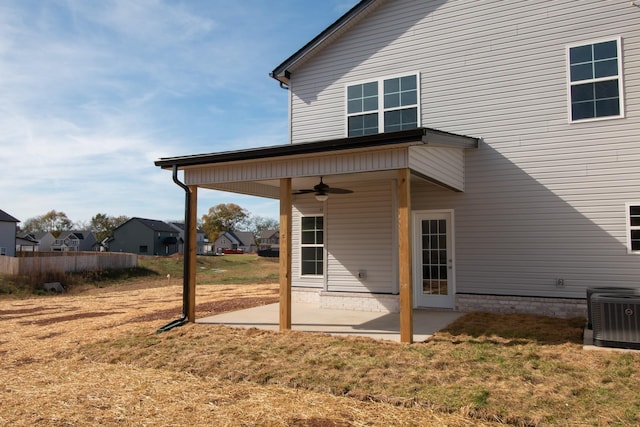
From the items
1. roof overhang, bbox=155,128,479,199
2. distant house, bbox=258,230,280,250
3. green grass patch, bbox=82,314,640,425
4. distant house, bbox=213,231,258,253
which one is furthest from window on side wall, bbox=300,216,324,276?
distant house, bbox=258,230,280,250

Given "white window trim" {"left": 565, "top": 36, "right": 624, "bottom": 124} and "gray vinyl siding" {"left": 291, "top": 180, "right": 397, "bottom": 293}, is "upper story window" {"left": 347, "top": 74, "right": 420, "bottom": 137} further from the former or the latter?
"white window trim" {"left": 565, "top": 36, "right": 624, "bottom": 124}

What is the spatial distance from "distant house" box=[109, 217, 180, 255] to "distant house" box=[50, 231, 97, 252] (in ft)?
51.9

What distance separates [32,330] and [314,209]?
644cm

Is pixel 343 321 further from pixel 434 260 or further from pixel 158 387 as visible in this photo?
pixel 158 387

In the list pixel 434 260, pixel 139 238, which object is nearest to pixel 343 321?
pixel 434 260

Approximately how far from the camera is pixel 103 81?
39.6 feet

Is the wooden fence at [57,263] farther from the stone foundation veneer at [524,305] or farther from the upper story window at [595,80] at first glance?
the upper story window at [595,80]

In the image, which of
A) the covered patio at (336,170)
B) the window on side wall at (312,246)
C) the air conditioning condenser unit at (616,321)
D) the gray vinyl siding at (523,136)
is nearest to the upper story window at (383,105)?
the gray vinyl siding at (523,136)

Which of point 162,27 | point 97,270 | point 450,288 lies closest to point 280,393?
point 450,288

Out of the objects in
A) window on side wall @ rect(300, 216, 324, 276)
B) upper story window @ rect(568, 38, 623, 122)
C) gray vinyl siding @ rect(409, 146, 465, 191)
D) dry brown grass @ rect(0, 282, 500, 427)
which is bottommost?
dry brown grass @ rect(0, 282, 500, 427)

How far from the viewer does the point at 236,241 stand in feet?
276

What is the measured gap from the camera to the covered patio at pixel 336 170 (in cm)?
656

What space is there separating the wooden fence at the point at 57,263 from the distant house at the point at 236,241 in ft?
170

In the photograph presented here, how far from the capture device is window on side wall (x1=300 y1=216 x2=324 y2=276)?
36.5 feet
